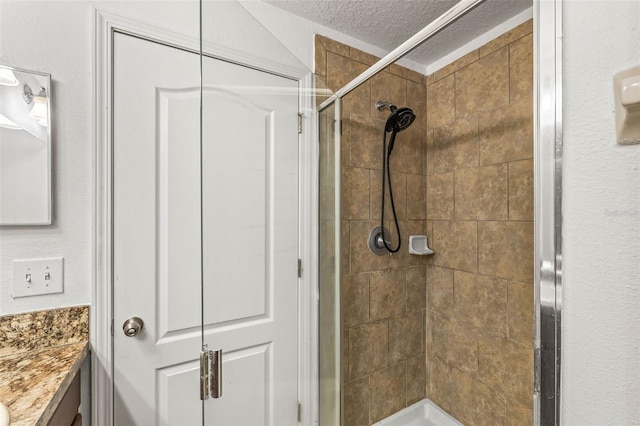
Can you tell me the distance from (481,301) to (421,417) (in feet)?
2.80

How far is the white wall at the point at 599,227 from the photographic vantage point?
1.26 feet

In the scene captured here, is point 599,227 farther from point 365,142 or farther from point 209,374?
point 365,142

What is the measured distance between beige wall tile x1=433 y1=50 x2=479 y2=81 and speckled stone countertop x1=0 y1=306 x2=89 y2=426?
206 cm

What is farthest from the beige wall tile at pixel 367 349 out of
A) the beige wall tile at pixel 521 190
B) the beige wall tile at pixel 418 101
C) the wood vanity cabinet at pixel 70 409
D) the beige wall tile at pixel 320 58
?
the beige wall tile at pixel 320 58

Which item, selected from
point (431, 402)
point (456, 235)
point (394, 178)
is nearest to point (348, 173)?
point (394, 178)

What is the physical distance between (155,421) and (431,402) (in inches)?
59.7

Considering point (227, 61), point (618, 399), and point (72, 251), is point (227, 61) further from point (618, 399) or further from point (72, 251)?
point (618, 399)

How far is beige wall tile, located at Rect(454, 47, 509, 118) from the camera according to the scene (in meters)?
1.33

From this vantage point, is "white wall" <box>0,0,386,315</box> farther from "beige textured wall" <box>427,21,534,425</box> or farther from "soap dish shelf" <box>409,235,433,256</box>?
"soap dish shelf" <box>409,235,433,256</box>

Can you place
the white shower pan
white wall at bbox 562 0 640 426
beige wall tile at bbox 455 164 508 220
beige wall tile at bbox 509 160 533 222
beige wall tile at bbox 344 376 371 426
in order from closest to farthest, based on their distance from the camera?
white wall at bbox 562 0 640 426
beige wall tile at bbox 509 160 533 222
beige wall tile at bbox 455 164 508 220
beige wall tile at bbox 344 376 371 426
the white shower pan

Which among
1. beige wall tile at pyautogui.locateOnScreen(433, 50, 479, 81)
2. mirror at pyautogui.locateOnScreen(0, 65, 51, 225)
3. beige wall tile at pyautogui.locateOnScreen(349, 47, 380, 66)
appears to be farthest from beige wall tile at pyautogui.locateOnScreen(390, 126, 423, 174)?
mirror at pyautogui.locateOnScreen(0, 65, 51, 225)

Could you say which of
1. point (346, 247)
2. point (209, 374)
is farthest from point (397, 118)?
point (209, 374)

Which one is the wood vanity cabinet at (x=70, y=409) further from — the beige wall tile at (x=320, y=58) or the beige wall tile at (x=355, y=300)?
the beige wall tile at (x=320, y=58)

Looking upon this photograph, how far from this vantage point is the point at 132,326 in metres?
1.00
